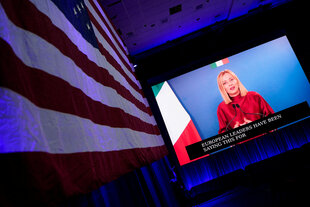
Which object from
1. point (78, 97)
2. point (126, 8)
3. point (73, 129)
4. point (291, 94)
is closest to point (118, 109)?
point (78, 97)

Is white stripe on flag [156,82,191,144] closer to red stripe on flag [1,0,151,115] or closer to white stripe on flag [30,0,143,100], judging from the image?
white stripe on flag [30,0,143,100]

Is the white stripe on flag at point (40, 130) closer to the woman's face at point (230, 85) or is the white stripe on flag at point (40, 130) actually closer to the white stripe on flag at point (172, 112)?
the white stripe on flag at point (172, 112)

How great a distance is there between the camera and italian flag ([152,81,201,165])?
647 centimetres

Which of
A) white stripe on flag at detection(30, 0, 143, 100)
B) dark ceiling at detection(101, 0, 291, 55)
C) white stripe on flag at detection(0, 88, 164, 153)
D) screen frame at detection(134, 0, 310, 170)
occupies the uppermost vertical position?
dark ceiling at detection(101, 0, 291, 55)

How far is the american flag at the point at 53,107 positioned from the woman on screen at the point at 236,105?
5460 millimetres

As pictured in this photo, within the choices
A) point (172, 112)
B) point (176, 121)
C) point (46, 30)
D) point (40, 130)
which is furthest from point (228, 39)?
point (40, 130)

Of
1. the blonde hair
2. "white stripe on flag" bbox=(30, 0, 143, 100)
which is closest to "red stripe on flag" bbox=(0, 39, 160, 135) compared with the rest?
"white stripe on flag" bbox=(30, 0, 143, 100)

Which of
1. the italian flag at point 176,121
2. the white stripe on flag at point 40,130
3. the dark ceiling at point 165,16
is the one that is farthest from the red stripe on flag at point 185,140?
the white stripe on flag at point 40,130

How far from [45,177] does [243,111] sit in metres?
6.55

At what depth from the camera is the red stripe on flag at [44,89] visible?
64cm

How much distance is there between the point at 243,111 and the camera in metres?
6.43

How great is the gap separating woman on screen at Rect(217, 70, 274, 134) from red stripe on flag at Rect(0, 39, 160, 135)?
5696mm

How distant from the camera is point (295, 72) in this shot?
261 inches

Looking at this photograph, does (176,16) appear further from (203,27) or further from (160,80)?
(160,80)
